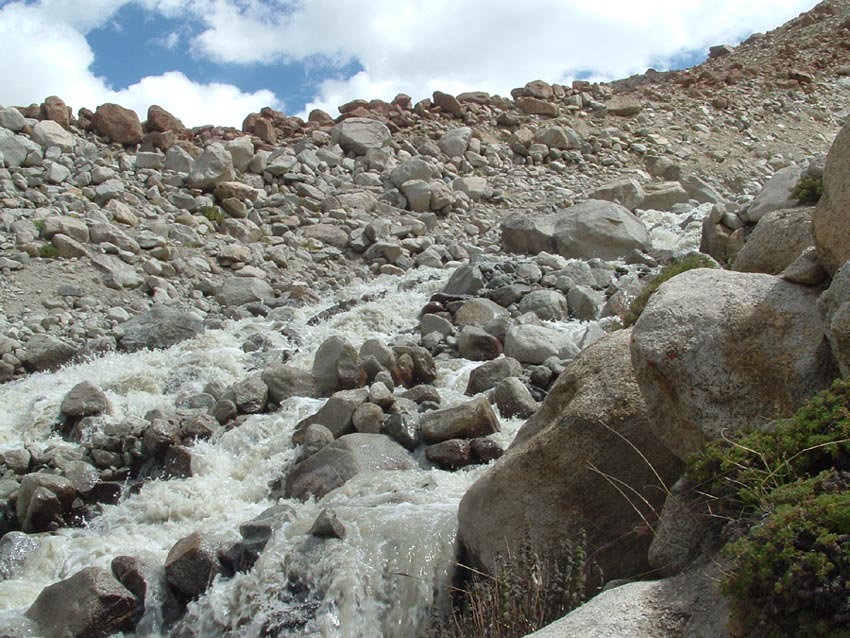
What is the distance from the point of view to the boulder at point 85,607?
6641 millimetres

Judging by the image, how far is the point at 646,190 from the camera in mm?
19516

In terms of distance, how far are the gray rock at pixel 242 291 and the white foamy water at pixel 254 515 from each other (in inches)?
45.7

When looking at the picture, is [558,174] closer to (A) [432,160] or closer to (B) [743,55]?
(A) [432,160]

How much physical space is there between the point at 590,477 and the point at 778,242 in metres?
2.08

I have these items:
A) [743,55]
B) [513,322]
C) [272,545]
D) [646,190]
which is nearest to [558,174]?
[646,190]

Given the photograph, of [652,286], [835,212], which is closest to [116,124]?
[652,286]

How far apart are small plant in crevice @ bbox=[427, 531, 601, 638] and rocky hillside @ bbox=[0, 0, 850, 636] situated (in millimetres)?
155

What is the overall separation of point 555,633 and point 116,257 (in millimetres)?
12101

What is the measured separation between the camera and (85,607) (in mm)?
6695

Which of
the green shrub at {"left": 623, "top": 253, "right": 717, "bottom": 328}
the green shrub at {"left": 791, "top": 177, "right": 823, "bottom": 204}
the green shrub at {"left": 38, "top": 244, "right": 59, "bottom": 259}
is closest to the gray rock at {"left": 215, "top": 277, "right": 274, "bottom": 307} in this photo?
the green shrub at {"left": 38, "top": 244, "right": 59, "bottom": 259}

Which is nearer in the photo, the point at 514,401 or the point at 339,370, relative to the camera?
the point at 514,401

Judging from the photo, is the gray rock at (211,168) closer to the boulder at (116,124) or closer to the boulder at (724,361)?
the boulder at (116,124)

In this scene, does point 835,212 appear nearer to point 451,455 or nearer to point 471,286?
point 451,455

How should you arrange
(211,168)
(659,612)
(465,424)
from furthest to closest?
(211,168) < (465,424) < (659,612)
